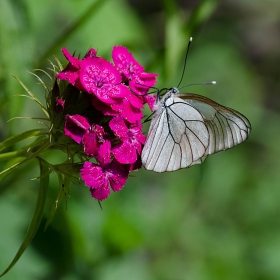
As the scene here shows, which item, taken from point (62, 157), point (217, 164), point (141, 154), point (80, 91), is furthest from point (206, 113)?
point (217, 164)

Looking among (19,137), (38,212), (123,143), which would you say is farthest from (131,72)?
(38,212)

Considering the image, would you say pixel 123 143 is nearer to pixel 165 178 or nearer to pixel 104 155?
pixel 104 155

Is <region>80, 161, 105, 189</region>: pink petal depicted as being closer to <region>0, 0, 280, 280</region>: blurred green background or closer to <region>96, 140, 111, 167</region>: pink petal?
<region>96, 140, 111, 167</region>: pink petal

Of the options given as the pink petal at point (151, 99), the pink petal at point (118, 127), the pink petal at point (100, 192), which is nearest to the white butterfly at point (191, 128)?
the pink petal at point (151, 99)

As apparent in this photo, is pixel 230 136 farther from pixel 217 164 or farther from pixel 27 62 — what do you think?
pixel 217 164

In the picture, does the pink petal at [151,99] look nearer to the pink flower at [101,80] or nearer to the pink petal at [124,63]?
the pink petal at [124,63]

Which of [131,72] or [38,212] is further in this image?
[131,72]

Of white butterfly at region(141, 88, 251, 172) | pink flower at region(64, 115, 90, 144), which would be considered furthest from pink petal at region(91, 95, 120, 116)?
white butterfly at region(141, 88, 251, 172)
